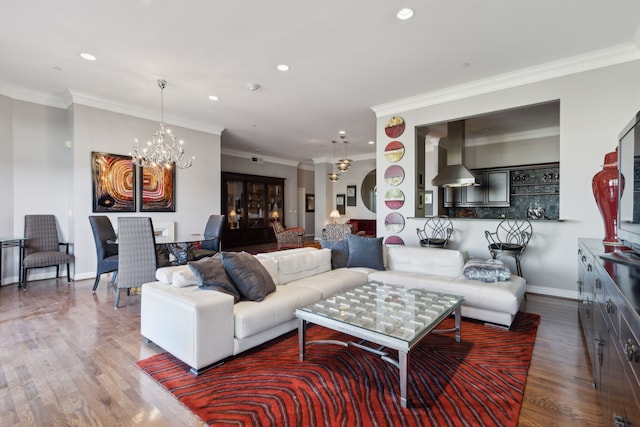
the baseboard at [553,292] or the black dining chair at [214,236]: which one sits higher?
the black dining chair at [214,236]

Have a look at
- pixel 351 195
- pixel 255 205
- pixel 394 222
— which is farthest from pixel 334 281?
pixel 351 195

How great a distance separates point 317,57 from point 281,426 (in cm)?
374

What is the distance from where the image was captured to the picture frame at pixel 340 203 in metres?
11.0

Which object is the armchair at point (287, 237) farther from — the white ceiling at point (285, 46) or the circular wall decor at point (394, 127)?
the circular wall decor at point (394, 127)

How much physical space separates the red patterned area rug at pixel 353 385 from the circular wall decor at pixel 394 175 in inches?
124

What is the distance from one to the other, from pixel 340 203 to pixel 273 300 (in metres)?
8.61

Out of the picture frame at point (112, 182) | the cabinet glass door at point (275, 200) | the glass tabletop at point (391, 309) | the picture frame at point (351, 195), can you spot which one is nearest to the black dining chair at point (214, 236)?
the picture frame at point (112, 182)

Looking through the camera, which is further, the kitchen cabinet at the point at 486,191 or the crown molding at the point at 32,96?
the kitchen cabinet at the point at 486,191

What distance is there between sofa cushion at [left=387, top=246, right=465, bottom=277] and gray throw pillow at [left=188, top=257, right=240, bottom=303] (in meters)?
2.33

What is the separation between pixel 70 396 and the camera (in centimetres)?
194

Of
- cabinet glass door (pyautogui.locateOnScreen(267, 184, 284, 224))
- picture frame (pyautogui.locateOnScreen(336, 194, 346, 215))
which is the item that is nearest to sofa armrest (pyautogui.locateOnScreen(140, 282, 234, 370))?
cabinet glass door (pyautogui.locateOnScreen(267, 184, 284, 224))

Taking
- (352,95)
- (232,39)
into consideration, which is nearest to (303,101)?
(352,95)

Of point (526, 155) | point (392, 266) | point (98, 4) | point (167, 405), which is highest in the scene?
point (98, 4)

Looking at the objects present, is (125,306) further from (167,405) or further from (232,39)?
(232,39)
